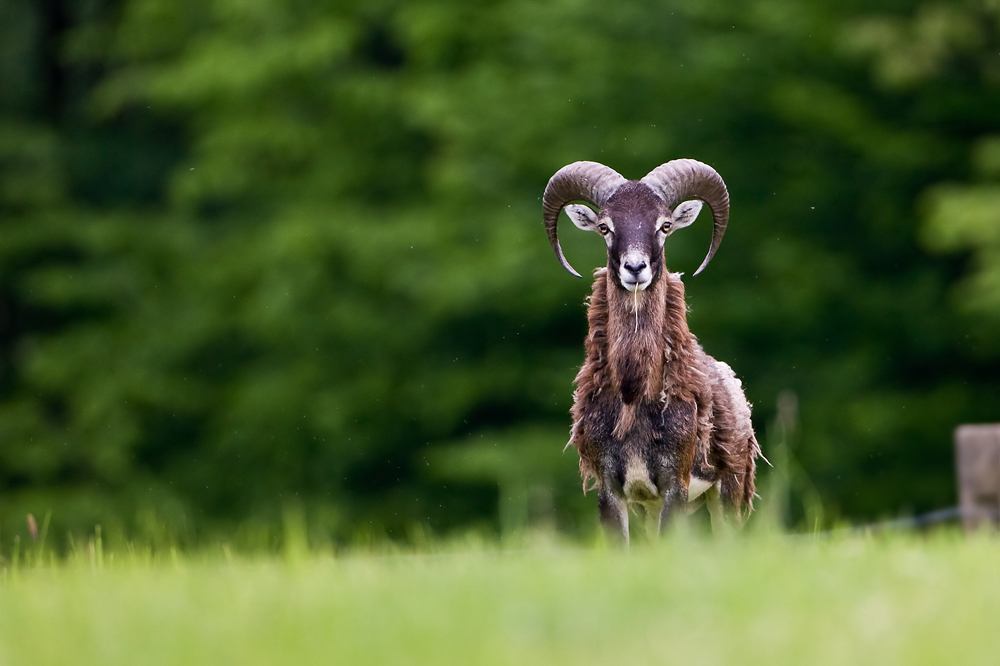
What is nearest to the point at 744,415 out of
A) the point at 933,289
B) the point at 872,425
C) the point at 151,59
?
the point at 872,425

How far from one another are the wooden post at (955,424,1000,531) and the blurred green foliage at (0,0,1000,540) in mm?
6206

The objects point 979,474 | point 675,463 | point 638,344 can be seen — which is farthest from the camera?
point 979,474

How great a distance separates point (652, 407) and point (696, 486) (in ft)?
1.78

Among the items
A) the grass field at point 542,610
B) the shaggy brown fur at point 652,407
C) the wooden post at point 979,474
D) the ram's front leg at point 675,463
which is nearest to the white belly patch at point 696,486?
the shaggy brown fur at point 652,407

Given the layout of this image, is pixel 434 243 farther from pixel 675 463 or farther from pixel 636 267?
pixel 675 463

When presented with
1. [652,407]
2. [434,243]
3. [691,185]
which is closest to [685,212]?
[691,185]

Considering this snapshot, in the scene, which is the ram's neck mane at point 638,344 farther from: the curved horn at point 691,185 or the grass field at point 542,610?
the grass field at point 542,610

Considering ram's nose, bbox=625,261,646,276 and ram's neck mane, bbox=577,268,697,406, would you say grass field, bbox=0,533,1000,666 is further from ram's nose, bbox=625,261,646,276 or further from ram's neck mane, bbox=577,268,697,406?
ram's nose, bbox=625,261,646,276

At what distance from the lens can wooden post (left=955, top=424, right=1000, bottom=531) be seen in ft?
24.7

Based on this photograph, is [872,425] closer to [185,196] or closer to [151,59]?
[185,196]

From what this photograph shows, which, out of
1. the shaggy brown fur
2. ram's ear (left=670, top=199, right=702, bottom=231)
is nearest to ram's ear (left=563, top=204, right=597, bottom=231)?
the shaggy brown fur

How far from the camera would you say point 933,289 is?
1638 centimetres

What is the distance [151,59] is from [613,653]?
65.6 ft

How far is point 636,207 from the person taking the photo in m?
5.27
